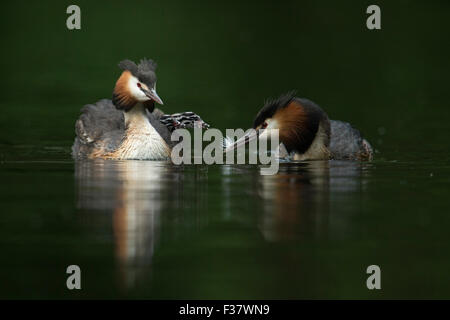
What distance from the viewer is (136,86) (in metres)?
16.3

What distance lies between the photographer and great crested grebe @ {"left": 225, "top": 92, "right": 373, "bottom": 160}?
16.0 meters

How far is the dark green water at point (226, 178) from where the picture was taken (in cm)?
878

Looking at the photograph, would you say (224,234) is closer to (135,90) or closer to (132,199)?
(132,199)

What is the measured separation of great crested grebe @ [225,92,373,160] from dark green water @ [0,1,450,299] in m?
0.56

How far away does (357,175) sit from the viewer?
47.2 ft

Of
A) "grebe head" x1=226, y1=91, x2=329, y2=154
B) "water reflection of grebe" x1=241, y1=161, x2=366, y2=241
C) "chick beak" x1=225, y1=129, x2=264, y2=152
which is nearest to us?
"water reflection of grebe" x1=241, y1=161, x2=366, y2=241

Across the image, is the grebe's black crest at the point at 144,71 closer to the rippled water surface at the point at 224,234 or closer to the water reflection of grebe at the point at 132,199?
the water reflection of grebe at the point at 132,199

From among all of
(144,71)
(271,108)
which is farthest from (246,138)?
(144,71)

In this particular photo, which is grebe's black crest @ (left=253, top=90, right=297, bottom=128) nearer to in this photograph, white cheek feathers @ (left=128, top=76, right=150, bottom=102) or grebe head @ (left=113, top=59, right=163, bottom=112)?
grebe head @ (left=113, top=59, right=163, bottom=112)

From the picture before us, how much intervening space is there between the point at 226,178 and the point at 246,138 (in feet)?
5.93

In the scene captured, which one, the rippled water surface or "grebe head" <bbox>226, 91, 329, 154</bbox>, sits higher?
"grebe head" <bbox>226, 91, 329, 154</bbox>

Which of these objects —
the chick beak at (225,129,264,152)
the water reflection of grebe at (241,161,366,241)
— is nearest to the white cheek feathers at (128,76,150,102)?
the chick beak at (225,129,264,152)

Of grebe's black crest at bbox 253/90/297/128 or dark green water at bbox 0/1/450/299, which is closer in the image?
dark green water at bbox 0/1/450/299
